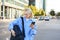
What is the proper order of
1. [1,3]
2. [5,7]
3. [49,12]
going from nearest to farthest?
[1,3] < [5,7] < [49,12]

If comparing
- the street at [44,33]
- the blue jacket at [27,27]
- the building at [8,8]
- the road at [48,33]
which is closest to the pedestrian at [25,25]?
the blue jacket at [27,27]

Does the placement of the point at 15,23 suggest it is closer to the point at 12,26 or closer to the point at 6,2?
the point at 12,26

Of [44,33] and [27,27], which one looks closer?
[27,27]

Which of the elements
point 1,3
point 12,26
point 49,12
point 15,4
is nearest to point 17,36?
point 12,26

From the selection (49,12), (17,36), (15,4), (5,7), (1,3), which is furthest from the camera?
(49,12)

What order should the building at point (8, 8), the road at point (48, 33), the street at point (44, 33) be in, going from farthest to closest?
the building at point (8, 8) < the road at point (48, 33) < the street at point (44, 33)

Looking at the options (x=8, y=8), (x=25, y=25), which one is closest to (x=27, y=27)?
(x=25, y=25)

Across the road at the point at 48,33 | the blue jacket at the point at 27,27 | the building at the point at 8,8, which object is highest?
the building at the point at 8,8

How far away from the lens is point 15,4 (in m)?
91.6

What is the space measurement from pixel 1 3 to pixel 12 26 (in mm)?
71691

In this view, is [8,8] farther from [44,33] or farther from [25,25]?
[25,25]

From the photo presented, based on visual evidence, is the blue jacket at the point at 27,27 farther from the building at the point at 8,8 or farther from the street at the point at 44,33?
the building at the point at 8,8

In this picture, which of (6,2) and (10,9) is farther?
(10,9)

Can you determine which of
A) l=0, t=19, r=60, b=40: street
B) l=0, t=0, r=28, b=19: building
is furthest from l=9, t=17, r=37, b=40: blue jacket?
l=0, t=0, r=28, b=19: building
